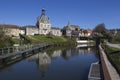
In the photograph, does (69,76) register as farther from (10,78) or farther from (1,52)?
(1,52)

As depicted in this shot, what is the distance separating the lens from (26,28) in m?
119

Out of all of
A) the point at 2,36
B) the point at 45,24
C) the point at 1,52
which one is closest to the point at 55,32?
the point at 45,24

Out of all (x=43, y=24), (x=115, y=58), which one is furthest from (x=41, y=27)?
(x=115, y=58)

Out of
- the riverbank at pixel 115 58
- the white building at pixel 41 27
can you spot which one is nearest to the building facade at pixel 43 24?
the white building at pixel 41 27

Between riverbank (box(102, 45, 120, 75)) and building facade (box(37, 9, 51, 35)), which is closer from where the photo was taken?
riverbank (box(102, 45, 120, 75))

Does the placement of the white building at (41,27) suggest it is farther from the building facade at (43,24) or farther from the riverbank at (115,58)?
the riverbank at (115,58)

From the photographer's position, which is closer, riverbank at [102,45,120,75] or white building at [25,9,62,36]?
riverbank at [102,45,120,75]

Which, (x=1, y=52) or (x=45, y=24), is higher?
(x=45, y=24)

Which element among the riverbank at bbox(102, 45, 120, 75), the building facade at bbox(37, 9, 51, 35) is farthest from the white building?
the riverbank at bbox(102, 45, 120, 75)

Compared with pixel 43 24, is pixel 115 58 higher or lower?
lower

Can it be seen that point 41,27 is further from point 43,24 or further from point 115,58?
point 115,58

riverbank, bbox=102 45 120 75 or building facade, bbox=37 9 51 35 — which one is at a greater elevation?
building facade, bbox=37 9 51 35

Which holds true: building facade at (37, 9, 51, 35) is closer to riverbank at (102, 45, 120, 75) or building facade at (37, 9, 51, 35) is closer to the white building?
the white building

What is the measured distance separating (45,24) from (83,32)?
158ft
